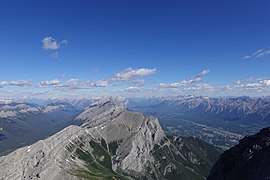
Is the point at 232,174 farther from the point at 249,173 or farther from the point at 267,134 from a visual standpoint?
the point at 267,134

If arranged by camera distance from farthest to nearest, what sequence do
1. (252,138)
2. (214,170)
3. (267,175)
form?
1. (214,170)
2. (252,138)
3. (267,175)

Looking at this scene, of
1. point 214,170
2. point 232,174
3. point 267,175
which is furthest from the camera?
point 214,170

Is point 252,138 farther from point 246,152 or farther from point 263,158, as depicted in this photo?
point 263,158

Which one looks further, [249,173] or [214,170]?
[214,170]

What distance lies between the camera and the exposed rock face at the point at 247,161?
288 ft

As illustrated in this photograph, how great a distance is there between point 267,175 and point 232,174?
30.3 meters

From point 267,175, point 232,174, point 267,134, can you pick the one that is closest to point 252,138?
point 267,134

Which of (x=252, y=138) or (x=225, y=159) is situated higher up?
(x=252, y=138)

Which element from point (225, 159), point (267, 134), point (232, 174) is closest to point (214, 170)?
point (225, 159)

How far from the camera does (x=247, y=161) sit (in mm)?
101812

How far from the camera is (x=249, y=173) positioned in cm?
9275

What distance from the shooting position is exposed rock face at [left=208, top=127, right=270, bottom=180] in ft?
288

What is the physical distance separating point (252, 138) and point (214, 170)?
69.9 feet

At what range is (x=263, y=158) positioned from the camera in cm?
9275
